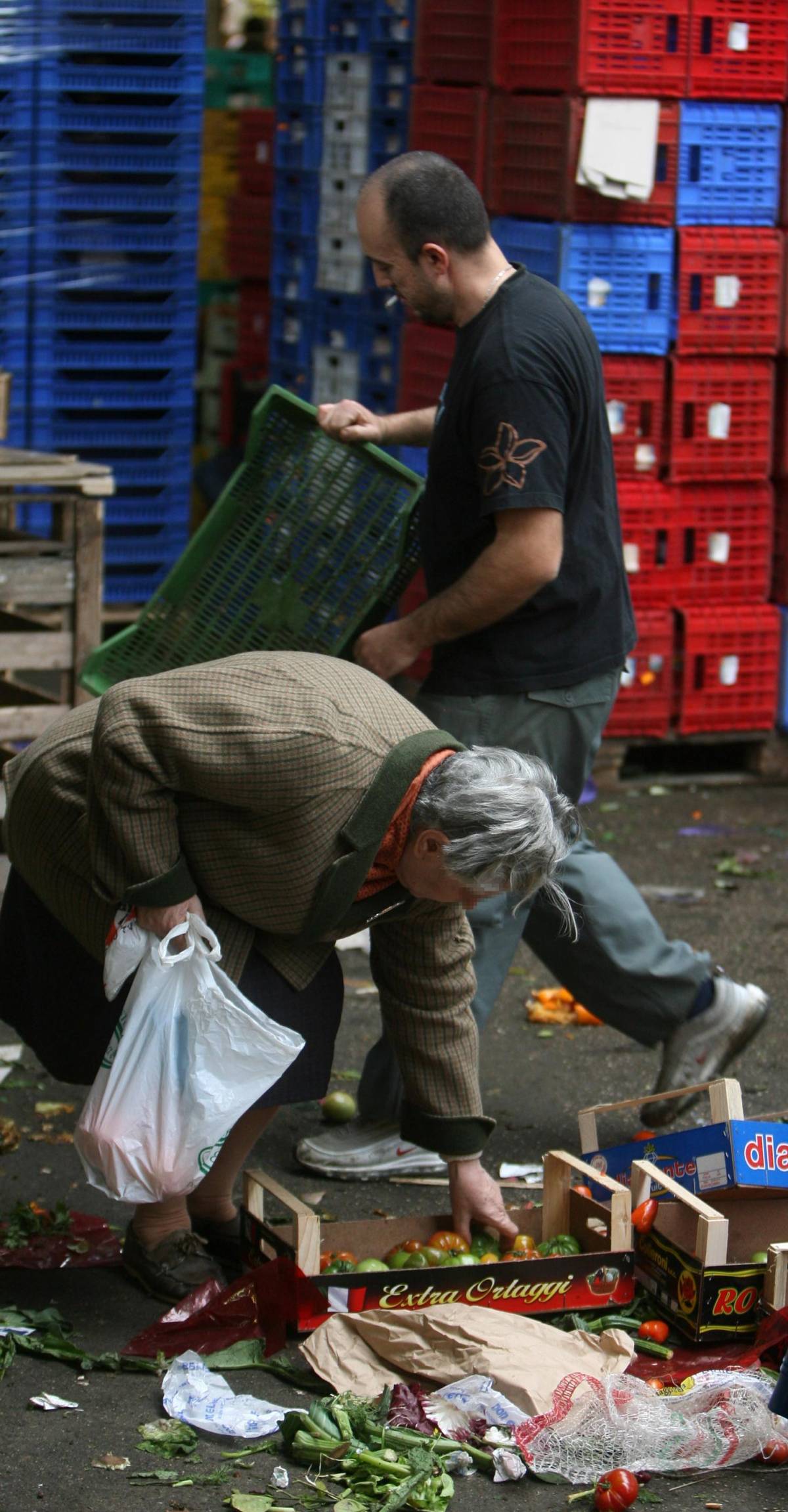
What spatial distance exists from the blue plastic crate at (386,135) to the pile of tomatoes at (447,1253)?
15.6 feet

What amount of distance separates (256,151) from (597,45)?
11.1 ft

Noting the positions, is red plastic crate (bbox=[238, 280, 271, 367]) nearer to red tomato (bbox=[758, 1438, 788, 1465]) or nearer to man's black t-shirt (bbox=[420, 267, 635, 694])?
man's black t-shirt (bbox=[420, 267, 635, 694])

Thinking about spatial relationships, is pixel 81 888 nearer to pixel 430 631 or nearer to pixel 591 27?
pixel 430 631

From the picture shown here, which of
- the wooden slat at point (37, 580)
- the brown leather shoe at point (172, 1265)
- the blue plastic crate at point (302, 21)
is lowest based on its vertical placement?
the brown leather shoe at point (172, 1265)

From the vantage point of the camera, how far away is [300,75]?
7645 mm

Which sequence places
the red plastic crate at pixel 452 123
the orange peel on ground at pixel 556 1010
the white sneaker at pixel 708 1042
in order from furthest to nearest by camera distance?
the red plastic crate at pixel 452 123
the orange peel on ground at pixel 556 1010
the white sneaker at pixel 708 1042

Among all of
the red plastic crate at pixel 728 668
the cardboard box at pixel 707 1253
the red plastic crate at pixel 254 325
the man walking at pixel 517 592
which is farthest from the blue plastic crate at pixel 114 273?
the cardboard box at pixel 707 1253

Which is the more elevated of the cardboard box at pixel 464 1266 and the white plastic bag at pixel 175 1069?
the white plastic bag at pixel 175 1069

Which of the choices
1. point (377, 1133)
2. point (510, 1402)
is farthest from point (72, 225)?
point (510, 1402)

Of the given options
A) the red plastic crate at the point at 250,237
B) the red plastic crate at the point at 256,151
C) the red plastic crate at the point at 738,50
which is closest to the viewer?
the red plastic crate at the point at 738,50

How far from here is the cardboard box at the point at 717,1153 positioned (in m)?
3.32

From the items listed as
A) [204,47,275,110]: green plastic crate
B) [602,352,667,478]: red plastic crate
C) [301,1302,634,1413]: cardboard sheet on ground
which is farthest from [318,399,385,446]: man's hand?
[204,47,275,110]: green plastic crate

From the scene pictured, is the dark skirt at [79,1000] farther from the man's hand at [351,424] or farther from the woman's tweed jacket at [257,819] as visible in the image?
the man's hand at [351,424]

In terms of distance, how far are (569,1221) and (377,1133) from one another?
656 millimetres
